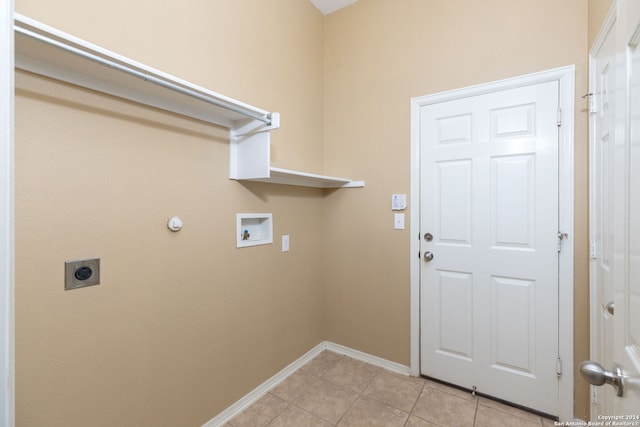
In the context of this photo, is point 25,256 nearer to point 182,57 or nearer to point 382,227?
point 182,57

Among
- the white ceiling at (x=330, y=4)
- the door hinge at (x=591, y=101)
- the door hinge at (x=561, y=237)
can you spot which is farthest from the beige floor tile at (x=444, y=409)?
the white ceiling at (x=330, y=4)

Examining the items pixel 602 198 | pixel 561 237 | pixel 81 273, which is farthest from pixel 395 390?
pixel 81 273

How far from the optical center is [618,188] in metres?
0.69

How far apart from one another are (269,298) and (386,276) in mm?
973

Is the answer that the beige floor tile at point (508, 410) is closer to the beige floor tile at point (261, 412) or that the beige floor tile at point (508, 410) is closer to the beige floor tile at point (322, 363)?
the beige floor tile at point (322, 363)

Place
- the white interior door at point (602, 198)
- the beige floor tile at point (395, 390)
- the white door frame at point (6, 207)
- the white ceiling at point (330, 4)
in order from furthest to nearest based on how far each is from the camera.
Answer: the white ceiling at point (330, 4) < the beige floor tile at point (395, 390) < the white interior door at point (602, 198) < the white door frame at point (6, 207)

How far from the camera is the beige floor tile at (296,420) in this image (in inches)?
67.6

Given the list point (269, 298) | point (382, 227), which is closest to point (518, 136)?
point (382, 227)

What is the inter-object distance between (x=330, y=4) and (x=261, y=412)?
10.8 feet

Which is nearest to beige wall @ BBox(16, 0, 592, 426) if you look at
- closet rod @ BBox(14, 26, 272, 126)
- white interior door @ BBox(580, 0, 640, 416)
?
closet rod @ BBox(14, 26, 272, 126)

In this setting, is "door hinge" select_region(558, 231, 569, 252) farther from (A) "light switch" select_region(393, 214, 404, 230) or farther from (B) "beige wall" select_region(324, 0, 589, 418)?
(A) "light switch" select_region(393, 214, 404, 230)

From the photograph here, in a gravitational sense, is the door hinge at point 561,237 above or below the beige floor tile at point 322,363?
above

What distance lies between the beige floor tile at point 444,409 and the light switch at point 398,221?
1209 millimetres

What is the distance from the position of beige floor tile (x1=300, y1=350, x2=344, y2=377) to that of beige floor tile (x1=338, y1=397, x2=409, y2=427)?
46cm
